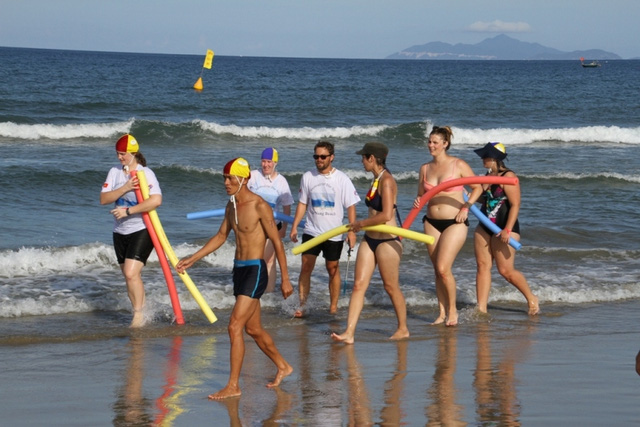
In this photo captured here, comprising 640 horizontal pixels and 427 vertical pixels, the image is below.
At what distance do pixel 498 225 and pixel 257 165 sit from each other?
44.5 ft

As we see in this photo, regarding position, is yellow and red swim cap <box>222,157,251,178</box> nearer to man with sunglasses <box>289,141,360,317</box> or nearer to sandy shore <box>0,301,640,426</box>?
sandy shore <box>0,301,640,426</box>

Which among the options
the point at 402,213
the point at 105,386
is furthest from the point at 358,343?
the point at 402,213

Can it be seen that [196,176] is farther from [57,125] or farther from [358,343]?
[358,343]

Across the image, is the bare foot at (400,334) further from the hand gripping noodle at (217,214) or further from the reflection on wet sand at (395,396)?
the hand gripping noodle at (217,214)

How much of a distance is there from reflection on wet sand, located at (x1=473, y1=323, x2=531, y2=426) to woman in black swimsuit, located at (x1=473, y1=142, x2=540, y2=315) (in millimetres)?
822

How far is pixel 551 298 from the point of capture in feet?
34.9

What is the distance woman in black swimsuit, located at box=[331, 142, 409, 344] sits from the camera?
25.0 feet

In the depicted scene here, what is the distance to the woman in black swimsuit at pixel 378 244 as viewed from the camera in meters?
7.62

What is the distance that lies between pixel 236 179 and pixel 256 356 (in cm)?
202

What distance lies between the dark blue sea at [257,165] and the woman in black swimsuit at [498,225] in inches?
42.9

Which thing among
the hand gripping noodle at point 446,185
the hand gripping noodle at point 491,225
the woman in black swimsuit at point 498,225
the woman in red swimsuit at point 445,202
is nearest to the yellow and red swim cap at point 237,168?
the hand gripping noodle at point 446,185

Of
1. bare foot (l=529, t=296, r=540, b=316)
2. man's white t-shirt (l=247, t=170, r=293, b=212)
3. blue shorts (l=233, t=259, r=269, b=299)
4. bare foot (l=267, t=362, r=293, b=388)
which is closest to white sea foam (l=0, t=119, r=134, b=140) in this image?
man's white t-shirt (l=247, t=170, r=293, b=212)

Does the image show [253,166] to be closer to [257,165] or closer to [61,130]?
[257,165]

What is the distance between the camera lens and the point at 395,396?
638cm
